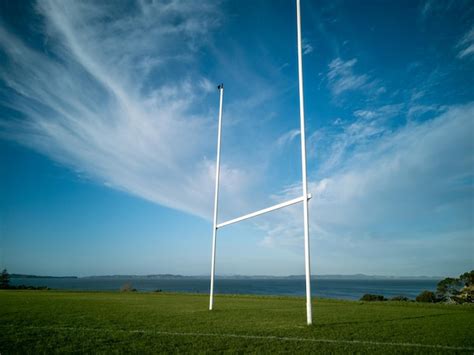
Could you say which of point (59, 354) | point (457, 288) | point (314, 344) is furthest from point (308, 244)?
point (457, 288)

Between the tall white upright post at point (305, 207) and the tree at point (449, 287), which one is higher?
the tall white upright post at point (305, 207)

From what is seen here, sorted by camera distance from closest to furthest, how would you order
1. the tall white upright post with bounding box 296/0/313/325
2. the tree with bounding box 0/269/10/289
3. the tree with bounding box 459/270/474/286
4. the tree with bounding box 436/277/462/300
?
the tall white upright post with bounding box 296/0/313/325 → the tree with bounding box 459/270/474/286 → the tree with bounding box 436/277/462/300 → the tree with bounding box 0/269/10/289

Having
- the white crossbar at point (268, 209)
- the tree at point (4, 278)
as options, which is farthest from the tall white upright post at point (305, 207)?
the tree at point (4, 278)

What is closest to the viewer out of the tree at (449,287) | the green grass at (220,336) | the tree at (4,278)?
the green grass at (220,336)

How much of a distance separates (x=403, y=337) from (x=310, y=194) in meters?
2.90

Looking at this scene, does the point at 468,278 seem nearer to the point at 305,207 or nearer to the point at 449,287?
the point at 449,287

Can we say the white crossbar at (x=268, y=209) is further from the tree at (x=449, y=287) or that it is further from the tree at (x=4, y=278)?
the tree at (x=4, y=278)

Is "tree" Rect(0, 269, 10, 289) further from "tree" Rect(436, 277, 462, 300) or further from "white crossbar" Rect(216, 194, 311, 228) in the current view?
"tree" Rect(436, 277, 462, 300)

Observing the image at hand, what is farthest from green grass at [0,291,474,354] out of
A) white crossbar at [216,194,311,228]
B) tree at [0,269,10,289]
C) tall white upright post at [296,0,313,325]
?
tree at [0,269,10,289]

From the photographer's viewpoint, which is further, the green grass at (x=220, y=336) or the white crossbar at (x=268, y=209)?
the white crossbar at (x=268, y=209)

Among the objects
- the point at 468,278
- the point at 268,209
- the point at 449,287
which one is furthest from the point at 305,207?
the point at 449,287

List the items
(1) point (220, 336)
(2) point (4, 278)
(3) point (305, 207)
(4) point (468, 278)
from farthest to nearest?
(2) point (4, 278), (4) point (468, 278), (3) point (305, 207), (1) point (220, 336)

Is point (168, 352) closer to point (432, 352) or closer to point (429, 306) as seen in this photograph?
point (432, 352)

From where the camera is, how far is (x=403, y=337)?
4.81 meters
